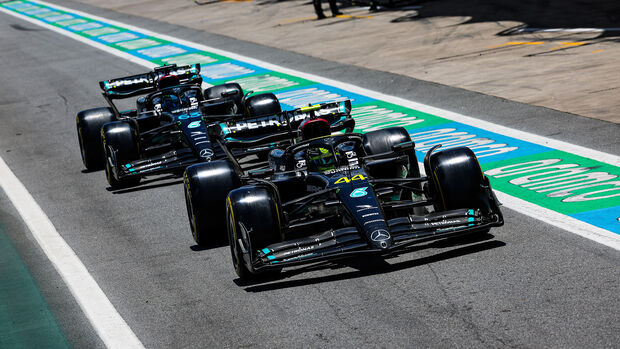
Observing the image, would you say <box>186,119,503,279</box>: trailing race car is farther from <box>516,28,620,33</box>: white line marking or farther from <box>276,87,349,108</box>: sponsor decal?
<box>516,28,620,33</box>: white line marking

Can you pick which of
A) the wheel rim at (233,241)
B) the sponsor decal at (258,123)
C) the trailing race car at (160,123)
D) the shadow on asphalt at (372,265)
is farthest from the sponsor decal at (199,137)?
the shadow on asphalt at (372,265)

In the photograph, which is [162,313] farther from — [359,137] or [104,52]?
[104,52]

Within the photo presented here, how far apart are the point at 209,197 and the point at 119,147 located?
415 centimetres

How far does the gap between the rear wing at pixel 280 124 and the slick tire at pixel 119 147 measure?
54.8 inches

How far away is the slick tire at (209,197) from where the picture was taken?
10352 millimetres

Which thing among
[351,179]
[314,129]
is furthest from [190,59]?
[351,179]

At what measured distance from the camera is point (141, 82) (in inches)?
678

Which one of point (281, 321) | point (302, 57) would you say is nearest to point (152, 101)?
point (281, 321)

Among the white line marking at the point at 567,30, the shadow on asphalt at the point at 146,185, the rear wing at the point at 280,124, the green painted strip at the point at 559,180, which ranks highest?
the rear wing at the point at 280,124

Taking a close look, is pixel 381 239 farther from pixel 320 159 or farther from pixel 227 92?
pixel 227 92

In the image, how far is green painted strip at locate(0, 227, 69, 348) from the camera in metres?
8.33

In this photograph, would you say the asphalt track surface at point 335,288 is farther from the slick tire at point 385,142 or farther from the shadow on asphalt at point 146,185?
the slick tire at point 385,142

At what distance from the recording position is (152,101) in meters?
15.7

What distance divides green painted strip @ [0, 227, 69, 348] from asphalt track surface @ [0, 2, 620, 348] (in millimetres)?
116
